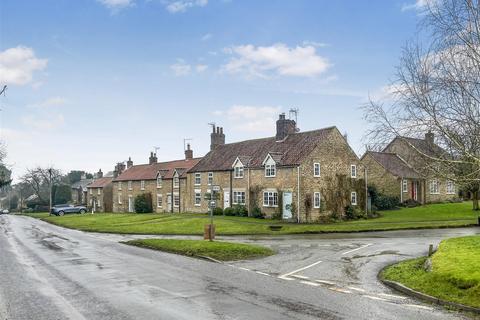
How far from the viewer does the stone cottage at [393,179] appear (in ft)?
193

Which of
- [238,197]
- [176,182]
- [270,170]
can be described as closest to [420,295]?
[270,170]

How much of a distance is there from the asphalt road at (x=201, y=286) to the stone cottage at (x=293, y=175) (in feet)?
67.3

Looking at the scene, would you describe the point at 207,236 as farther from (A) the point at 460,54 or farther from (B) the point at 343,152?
(B) the point at 343,152

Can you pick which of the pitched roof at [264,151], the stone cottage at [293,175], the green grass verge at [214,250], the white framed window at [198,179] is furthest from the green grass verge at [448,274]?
the white framed window at [198,179]

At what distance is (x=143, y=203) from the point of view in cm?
6706

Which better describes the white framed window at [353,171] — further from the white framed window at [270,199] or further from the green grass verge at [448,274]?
the green grass verge at [448,274]

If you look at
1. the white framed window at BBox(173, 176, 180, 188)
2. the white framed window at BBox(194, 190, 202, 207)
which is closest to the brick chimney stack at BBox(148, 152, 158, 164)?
the white framed window at BBox(173, 176, 180, 188)

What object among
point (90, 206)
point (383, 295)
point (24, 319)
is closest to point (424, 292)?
point (383, 295)

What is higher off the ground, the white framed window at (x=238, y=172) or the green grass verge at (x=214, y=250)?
the white framed window at (x=238, y=172)

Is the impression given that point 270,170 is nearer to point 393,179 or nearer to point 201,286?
point 393,179

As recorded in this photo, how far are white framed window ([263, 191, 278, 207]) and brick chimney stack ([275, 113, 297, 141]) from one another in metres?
7.33

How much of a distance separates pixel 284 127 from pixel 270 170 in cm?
669

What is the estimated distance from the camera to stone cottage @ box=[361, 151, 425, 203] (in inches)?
2318

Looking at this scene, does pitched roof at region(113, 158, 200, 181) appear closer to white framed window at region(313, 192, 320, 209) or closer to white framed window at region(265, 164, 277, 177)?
white framed window at region(265, 164, 277, 177)
